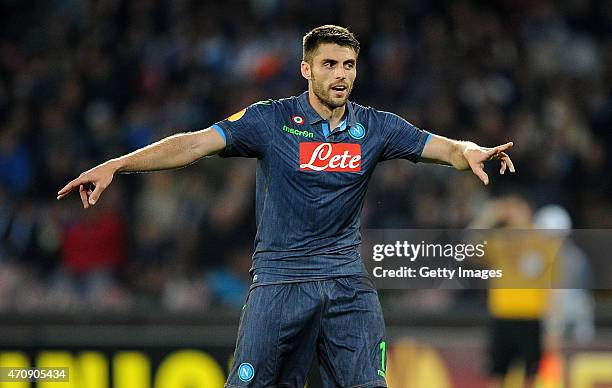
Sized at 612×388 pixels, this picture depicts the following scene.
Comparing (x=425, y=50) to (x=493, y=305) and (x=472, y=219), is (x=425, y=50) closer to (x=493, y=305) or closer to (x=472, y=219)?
(x=472, y=219)

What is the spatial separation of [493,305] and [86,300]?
11.3 feet

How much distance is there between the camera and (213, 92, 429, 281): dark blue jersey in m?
5.19

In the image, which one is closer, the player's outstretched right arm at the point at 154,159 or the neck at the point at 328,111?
the player's outstretched right arm at the point at 154,159

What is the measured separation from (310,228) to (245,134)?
0.50m

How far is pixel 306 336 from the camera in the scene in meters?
5.19

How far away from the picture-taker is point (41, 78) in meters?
12.2

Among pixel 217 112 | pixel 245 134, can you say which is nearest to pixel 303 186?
pixel 245 134

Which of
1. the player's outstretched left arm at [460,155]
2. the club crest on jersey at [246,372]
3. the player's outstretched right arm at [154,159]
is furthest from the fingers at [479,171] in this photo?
the club crest on jersey at [246,372]

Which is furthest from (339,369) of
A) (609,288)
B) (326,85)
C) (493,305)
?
(493,305)

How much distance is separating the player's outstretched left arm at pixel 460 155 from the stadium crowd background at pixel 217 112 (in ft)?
10.1

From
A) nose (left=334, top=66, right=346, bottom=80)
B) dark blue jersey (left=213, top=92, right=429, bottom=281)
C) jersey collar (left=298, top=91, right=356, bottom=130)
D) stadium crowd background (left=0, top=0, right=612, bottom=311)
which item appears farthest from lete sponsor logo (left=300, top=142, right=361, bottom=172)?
stadium crowd background (left=0, top=0, right=612, bottom=311)

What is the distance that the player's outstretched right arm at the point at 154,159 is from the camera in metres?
4.91

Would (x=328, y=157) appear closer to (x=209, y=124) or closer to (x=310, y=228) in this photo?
(x=310, y=228)

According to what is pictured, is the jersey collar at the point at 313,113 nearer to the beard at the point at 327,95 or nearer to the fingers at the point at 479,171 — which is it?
the beard at the point at 327,95
